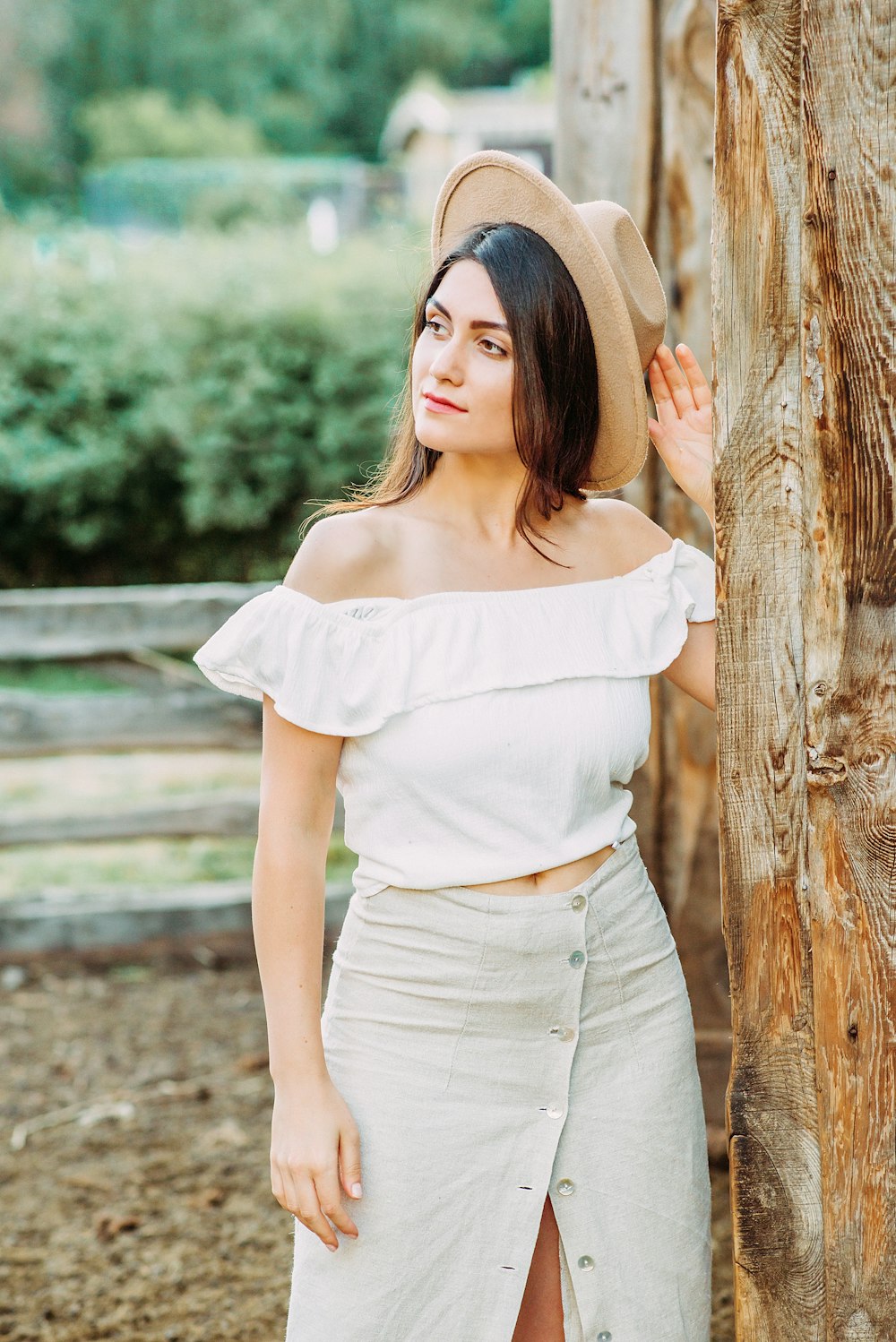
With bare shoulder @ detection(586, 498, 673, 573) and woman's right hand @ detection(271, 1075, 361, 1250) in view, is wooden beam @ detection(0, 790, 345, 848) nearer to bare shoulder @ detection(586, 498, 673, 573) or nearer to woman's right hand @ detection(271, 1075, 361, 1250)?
bare shoulder @ detection(586, 498, 673, 573)

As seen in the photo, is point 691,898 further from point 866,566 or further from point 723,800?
point 866,566

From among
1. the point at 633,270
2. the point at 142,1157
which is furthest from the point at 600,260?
the point at 142,1157

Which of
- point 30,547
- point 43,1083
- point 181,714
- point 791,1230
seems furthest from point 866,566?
point 30,547

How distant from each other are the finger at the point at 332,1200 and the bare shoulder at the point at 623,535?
3.01 ft

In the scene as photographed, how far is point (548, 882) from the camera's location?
1771 millimetres

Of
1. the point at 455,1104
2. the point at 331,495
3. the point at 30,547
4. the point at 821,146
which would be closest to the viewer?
the point at 821,146

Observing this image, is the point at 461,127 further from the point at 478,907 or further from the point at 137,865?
the point at 478,907

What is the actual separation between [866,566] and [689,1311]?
1014 millimetres

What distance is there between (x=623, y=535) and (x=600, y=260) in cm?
42

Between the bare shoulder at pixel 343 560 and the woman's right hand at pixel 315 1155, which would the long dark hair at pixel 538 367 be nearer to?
the bare shoulder at pixel 343 560

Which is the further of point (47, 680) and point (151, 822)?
point (47, 680)

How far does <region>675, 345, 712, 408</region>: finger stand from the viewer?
6.49ft

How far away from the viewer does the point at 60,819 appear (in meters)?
5.04

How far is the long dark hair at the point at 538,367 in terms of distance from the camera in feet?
5.86
